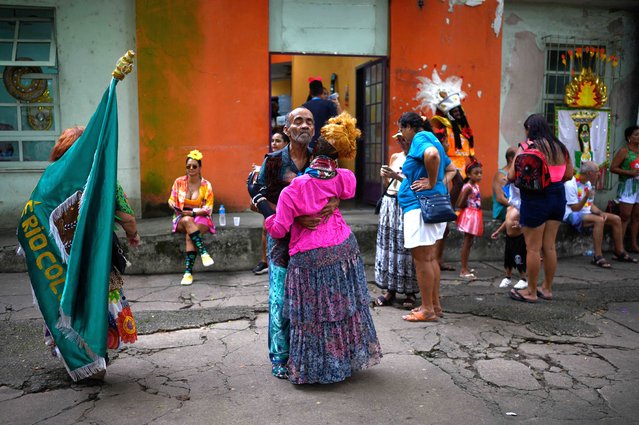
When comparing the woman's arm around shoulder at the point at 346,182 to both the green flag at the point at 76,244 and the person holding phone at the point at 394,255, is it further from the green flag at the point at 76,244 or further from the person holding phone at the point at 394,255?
the person holding phone at the point at 394,255

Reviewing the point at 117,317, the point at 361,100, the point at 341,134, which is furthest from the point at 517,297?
the point at 361,100

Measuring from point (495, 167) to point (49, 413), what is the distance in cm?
747

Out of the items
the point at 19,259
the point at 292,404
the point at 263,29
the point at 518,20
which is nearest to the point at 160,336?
the point at 292,404

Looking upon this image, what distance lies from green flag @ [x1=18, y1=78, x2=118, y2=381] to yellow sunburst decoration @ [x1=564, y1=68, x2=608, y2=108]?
8017mm

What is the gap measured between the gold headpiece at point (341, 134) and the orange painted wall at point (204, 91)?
4.72 meters

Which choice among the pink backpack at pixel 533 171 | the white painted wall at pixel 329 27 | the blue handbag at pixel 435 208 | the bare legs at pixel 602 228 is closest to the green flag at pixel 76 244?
the blue handbag at pixel 435 208

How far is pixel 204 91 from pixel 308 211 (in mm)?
5068

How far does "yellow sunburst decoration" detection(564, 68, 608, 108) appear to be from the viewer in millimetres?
9531

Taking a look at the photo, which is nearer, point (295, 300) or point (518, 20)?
point (295, 300)

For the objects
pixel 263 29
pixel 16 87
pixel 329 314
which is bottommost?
pixel 329 314

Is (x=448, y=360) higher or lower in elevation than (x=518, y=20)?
lower

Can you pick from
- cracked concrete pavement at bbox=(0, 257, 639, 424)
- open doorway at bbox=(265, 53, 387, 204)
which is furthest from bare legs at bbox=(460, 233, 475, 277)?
open doorway at bbox=(265, 53, 387, 204)

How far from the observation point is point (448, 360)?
4.37 m

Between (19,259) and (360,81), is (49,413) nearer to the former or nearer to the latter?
(19,259)
